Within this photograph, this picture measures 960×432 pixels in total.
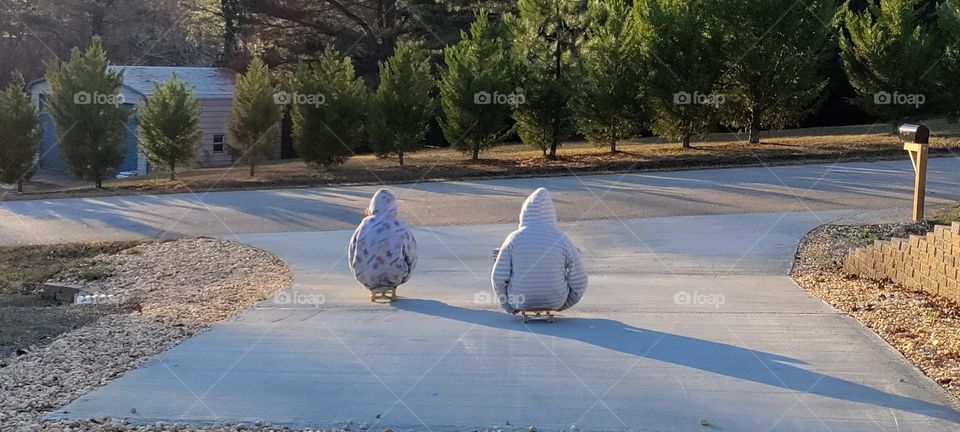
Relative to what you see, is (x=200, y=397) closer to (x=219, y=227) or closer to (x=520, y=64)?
(x=219, y=227)

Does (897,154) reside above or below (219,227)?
above

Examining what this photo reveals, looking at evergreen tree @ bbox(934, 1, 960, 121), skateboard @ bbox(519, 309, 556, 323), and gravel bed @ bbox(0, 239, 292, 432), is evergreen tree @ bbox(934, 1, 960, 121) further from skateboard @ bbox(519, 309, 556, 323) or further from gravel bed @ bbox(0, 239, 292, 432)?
skateboard @ bbox(519, 309, 556, 323)

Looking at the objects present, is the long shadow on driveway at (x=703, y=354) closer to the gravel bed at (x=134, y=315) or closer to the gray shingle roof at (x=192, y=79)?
the gravel bed at (x=134, y=315)

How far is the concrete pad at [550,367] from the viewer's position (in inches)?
245

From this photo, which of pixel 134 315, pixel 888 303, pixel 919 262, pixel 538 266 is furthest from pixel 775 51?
pixel 134 315

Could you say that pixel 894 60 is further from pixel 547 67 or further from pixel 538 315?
pixel 538 315

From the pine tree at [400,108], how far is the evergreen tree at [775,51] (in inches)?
278

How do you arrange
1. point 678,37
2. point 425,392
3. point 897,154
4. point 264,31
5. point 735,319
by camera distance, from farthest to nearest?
point 264,31 < point 678,37 < point 897,154 < point 735,319 < point 425,392

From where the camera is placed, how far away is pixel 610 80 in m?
22.5

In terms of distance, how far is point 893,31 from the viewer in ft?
77.5

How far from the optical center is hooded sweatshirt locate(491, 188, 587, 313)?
27.9 feet

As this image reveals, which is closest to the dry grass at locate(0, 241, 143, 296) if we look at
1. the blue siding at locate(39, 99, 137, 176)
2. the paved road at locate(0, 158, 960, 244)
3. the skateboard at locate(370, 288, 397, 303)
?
the paved road at locate(0, 158, 960, 244)

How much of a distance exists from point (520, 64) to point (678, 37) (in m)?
3.55

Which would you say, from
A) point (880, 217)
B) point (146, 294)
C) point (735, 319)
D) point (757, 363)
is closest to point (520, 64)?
point (880, 217)
